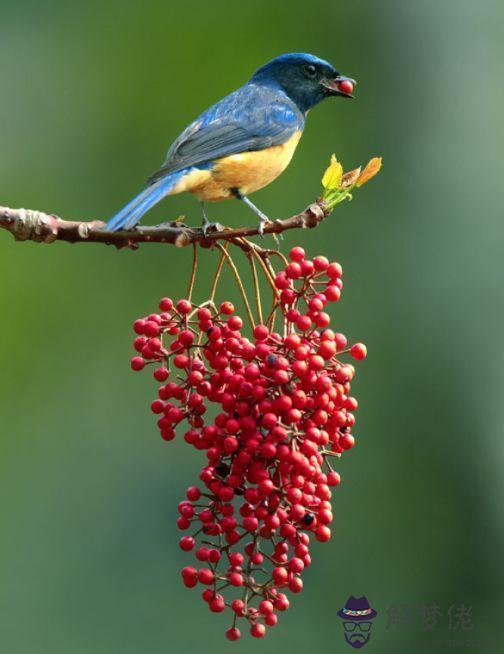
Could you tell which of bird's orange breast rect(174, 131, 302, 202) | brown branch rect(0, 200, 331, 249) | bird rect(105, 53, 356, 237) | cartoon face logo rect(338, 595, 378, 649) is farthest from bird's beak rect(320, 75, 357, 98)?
cartoon face logo rect(338, 595, 378, 649)

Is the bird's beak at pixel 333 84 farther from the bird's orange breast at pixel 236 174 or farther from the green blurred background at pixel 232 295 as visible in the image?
the green blurred background at pixel 232 295

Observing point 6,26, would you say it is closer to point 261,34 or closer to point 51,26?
point 51,26

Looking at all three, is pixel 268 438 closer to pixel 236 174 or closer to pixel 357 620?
→ pixel 236 174

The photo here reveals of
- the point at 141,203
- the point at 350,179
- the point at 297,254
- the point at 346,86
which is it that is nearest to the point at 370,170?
the point at 350,179

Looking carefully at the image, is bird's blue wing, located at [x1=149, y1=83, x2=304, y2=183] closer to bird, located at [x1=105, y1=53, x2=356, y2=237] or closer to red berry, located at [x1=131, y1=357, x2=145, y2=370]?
bird, located at [x1=105, y1=53, x2=356, y2=237]

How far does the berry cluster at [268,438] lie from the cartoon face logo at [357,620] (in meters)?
2.77

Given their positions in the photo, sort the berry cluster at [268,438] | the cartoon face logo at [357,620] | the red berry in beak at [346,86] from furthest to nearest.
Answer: the cartoon face logo at [357,620] → the red berry in beak at [346,86] → the berry cluster at [268,438]

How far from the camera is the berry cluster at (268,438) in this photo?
2.53m

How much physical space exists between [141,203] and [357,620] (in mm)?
2937

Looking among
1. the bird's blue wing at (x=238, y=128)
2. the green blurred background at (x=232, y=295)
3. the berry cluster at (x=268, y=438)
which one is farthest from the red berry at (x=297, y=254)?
the green blurred background at (x=232, y=295)

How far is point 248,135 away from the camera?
3.75m

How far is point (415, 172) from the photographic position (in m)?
6.01

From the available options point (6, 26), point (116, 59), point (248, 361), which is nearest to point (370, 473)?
point (116, 59)

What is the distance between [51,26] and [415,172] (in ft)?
6.43
